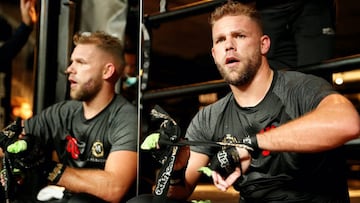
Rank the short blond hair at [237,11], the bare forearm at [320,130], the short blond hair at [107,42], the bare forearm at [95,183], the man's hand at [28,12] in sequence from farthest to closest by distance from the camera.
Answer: the man's hand at [28,12] < the short blond hair at [107,42] < the bare forearm at [95,183] < the short blond hair at [237,11] < the bare forearm at [320,130]

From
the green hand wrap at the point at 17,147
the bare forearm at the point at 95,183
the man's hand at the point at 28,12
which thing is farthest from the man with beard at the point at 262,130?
the man's hand at the point at 28,12

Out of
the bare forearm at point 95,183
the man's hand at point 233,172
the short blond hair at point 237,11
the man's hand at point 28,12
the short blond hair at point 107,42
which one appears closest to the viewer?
the man's hand at point 233,172

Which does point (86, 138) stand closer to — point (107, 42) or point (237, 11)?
point (107, 42)

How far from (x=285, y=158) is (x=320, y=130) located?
14cm

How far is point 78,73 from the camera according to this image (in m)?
1.98

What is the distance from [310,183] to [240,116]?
0.29 meters

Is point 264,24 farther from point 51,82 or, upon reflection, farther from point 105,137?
point 51,82

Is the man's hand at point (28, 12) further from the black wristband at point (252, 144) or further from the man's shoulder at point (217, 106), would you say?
the black wristband at point (252, 144)

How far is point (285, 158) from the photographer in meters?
1.38

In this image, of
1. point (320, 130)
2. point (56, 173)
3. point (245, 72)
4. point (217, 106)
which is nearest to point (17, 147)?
point (56, 173)

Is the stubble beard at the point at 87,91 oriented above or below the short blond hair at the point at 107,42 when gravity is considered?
below

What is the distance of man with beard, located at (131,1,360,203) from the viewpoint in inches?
51.8

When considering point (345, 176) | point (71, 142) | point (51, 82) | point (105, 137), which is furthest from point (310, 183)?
point (51, 82)

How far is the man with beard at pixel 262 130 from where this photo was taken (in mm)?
1315
